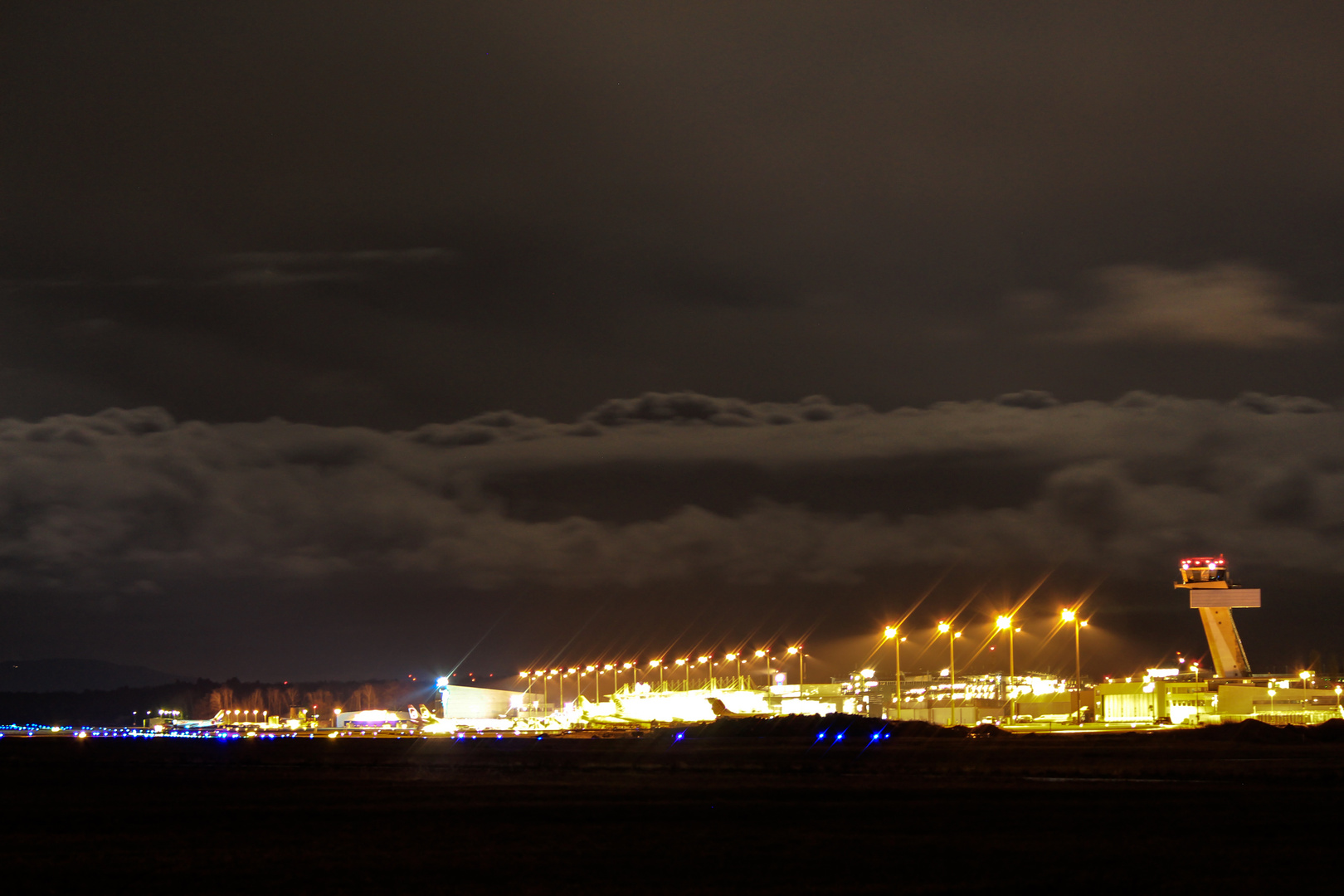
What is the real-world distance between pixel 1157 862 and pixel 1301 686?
103427 millimetres

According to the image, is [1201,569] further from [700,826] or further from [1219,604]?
[700,826]

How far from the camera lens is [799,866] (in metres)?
21.1

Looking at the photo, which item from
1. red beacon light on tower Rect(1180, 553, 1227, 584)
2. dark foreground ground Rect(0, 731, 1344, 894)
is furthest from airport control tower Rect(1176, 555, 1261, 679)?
dark foreground ground Rect(0, 731, 1344, 894)

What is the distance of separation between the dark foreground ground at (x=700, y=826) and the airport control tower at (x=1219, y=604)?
3142 inches

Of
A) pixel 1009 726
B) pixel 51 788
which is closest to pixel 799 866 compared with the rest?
pixel 51 788

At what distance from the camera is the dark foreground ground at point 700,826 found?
1998 centimetres

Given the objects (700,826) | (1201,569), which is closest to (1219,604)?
(1201,569)

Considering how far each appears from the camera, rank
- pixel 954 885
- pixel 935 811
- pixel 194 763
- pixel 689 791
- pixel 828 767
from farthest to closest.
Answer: pixel 194 763 < pixel 828 767 < pixel 689 791 < pixel 935 811 < pixel 954 885

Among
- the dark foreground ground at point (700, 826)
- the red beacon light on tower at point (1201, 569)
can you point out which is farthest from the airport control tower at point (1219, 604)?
the dark foreground ground at point (700, 826)

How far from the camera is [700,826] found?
91.0 feet

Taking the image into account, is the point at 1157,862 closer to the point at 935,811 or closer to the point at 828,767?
the point at 935,811

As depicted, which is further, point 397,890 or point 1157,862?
point 1157,862

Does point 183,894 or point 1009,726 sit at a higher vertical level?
point 183,894

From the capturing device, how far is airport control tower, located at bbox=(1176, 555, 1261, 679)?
132 meters
